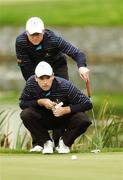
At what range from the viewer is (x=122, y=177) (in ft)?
20.9

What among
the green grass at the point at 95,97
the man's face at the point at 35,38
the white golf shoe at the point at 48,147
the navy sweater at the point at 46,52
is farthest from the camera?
the green grass at the point at 95,97

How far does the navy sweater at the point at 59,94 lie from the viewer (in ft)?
27.2

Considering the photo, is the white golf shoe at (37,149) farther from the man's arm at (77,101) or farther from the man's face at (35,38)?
the man's face at (35,38)

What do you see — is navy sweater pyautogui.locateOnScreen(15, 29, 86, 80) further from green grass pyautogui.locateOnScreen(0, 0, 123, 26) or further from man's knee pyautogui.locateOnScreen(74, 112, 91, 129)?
green grass pyautogui.locateOnScreen(0, 0, 123, 26)

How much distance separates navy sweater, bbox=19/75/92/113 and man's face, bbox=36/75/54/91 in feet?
0.20

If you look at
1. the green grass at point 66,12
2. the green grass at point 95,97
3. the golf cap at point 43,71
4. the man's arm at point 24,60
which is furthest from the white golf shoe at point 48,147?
the green grass at point 66,12

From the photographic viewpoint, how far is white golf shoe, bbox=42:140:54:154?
806 cm

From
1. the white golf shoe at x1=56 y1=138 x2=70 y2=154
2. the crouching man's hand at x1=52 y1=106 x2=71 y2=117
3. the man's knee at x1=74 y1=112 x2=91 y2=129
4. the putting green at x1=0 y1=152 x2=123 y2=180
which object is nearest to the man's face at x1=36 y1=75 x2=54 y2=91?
the crouching man's hand at x1=52 y1=106 x2=71 y2=117

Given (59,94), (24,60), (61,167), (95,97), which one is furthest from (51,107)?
(95,97)

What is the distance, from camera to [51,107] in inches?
324

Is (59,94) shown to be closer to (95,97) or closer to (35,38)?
(35,38)

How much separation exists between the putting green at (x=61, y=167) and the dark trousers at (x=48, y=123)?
1.90 feet

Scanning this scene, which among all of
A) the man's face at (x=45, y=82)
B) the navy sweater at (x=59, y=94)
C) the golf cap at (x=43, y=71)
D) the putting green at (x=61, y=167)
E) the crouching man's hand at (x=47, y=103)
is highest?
the golf cap at (x=43, y=71)

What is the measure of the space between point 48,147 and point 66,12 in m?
23.1
